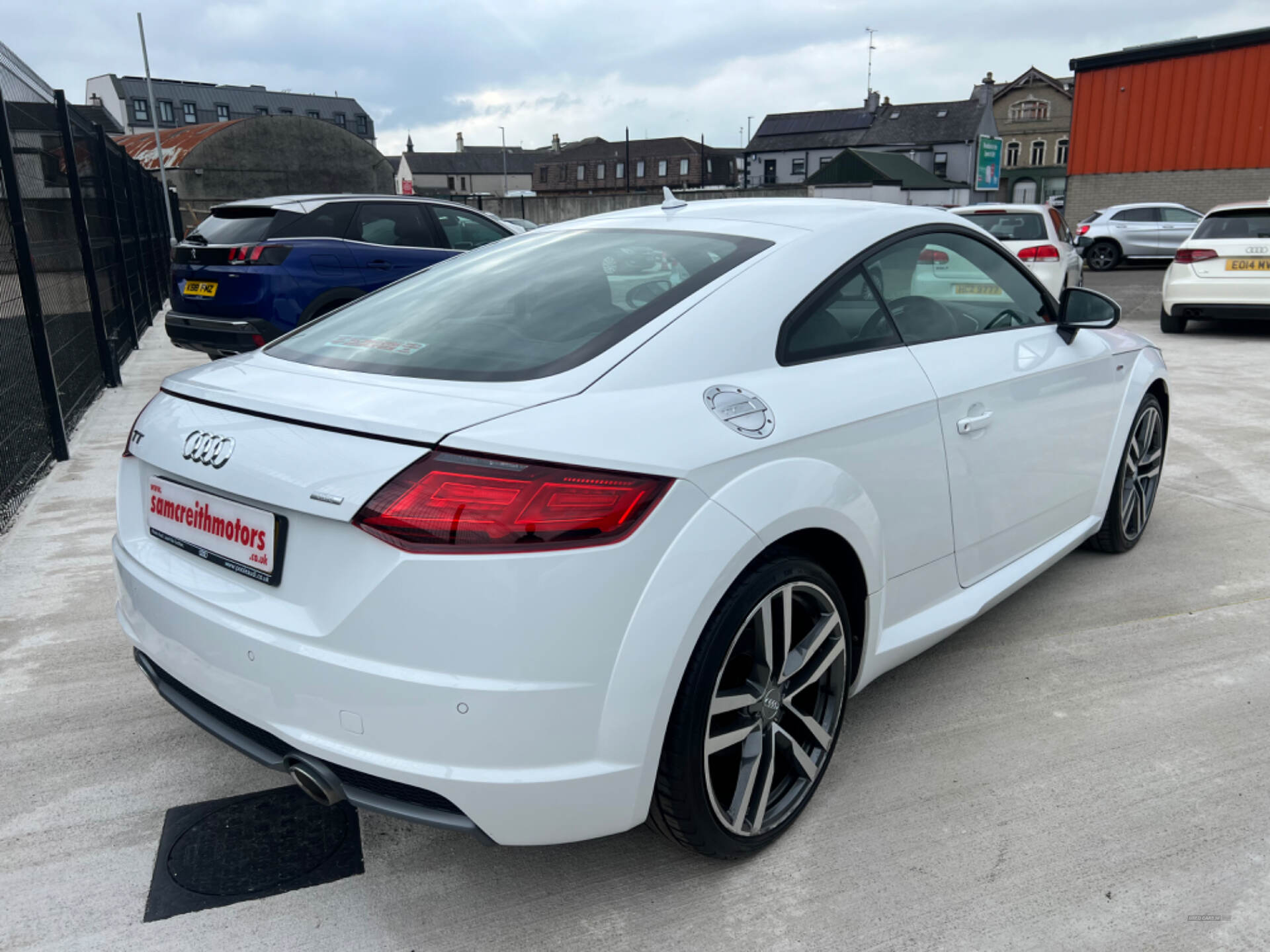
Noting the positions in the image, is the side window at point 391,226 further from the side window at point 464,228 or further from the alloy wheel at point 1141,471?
the alloy wheel at point 1141,471

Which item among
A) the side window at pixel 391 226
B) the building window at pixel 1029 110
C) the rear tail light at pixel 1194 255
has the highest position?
the building window at pixel 1029 110

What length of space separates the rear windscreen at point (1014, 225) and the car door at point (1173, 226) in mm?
11357

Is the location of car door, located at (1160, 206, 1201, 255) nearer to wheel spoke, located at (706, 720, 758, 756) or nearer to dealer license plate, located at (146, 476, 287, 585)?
wheel spoke, located at (706, 720, 758, 756)

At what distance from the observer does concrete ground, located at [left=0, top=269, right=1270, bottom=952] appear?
6.63 ft

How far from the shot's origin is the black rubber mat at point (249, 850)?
213 cm

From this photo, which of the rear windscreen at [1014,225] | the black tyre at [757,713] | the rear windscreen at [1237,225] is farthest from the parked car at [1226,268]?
the black tyre at [757,713]

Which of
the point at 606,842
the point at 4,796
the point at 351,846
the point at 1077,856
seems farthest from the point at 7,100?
the point at 1077,856

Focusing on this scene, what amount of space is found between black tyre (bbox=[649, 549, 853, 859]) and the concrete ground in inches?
5.7

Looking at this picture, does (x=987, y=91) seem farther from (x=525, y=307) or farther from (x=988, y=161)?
(x=525, y=307)

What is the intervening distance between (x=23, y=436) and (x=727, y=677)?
519 cm

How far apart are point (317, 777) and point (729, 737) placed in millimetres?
839

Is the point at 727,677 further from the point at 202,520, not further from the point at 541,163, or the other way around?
the point at 541,163

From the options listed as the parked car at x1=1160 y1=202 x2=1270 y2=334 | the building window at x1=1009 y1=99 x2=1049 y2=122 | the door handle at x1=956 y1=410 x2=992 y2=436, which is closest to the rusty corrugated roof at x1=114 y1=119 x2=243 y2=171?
the parked car at x1=1160 y1=202 x2=1270 y2=334

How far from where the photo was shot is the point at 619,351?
2031mm
